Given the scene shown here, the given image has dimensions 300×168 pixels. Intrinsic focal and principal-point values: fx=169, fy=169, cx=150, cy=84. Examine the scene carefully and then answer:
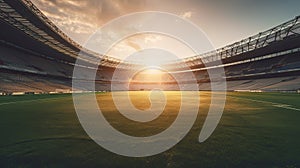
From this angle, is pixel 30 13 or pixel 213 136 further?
pixel 30 13

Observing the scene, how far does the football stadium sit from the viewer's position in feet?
8.53

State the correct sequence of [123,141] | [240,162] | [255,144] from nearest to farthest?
[240,162], [255,144], [123,141]

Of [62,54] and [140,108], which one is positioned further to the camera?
[62,54]

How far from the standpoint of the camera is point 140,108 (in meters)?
9.17

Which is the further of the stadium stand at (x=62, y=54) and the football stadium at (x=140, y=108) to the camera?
the stadium stand at (x=62, y=54)

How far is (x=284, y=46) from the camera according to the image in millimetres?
32781

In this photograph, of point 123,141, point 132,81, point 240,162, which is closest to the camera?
point 240,162

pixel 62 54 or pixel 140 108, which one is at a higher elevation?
pixel 62 54

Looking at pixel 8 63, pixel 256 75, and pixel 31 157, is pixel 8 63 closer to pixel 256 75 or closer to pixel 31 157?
pixel 31 157

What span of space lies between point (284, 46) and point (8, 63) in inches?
2029

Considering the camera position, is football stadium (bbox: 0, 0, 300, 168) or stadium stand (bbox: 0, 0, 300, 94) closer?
football stadium (bbox: 0, 0, 300, 168)

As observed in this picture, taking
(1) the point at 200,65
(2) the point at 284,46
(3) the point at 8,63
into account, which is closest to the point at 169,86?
(1) the point at 200,65

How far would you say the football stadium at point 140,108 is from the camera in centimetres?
260

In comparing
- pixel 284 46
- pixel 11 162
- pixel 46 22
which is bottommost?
pixel 11 162
